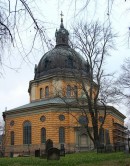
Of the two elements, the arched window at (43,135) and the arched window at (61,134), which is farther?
the arched window at (43,135)

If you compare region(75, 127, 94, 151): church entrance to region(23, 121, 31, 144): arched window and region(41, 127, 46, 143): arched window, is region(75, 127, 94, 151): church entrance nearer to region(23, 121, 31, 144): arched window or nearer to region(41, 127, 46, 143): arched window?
region(41, 127, 46, 143): arched window

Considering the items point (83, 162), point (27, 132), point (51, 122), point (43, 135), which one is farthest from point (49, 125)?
point (83, 162)

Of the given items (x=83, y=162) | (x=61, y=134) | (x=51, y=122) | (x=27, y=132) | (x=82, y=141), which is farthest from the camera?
(x=27, y=132)

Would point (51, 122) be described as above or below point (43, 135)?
above

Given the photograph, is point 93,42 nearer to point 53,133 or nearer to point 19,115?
point 53,133

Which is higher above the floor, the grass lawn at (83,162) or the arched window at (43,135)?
the arched window at (43,135)

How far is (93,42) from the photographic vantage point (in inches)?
1203

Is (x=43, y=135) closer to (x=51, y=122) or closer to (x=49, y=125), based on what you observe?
(x=49, y=125)

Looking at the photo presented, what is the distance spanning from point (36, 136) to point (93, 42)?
20662 millimetres

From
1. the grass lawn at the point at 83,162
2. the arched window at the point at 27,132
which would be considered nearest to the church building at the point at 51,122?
the arched window at the point at 27,132

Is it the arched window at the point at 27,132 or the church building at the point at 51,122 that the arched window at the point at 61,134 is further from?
the arched window at the point at 27,132

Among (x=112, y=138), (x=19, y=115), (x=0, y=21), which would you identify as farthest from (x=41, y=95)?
(x=0, y=21)

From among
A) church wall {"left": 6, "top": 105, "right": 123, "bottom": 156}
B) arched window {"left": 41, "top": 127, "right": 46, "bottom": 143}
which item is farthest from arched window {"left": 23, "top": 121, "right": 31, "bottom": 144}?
arched window {"left": 41, "top": 127, "right": 46, "bottom": 143}

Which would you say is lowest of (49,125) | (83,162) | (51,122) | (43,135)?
(83,162)
